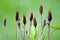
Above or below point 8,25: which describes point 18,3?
above

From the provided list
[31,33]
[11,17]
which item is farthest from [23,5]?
[31,33]

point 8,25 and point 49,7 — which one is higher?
point 49,7

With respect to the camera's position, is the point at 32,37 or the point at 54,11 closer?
the point at 32,37

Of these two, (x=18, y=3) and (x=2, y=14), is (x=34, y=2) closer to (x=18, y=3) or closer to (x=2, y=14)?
(x=18, y=3)

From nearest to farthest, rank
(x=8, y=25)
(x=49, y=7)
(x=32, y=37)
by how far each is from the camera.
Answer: (x=32, y=37) < (x=8, y=25) < (x=49, y=7)

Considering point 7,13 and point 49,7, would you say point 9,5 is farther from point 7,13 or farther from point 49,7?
point 49,7

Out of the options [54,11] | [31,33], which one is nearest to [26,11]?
[54,11]

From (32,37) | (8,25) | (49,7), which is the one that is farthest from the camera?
(49,7)

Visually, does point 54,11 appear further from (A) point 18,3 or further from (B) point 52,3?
(A) point 18,3

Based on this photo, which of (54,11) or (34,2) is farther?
(34,2)
